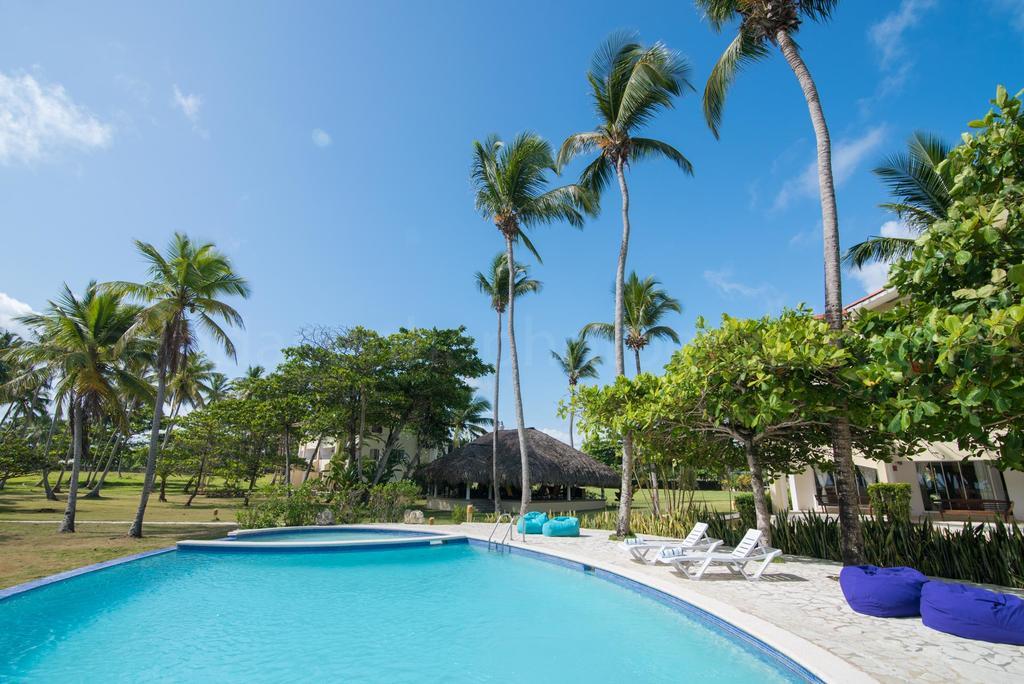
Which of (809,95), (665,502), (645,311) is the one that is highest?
(645,311)

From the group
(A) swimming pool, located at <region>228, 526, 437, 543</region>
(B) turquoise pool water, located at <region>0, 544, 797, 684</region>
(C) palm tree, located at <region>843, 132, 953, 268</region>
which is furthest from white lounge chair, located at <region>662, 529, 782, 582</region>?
(C) palm tree, located at <region>843, 132, 953, 268</region>

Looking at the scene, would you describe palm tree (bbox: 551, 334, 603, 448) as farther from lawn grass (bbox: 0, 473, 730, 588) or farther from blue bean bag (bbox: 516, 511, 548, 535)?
blue bean bag (bbox: 516, 511, 548, 535)

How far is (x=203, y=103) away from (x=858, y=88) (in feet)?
47.0

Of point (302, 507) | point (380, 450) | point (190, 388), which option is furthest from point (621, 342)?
point (190, 388)

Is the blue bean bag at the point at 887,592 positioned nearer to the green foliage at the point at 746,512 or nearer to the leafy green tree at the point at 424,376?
the green foliage at the point at 746,512

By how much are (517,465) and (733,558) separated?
58.0ft

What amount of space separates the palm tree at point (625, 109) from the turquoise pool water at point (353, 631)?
6.25 metres

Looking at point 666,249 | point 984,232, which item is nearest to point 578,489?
point 666,249

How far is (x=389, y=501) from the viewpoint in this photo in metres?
18.4

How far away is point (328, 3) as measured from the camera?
10.1 metres

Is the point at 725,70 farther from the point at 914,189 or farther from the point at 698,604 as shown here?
the point at 698,604

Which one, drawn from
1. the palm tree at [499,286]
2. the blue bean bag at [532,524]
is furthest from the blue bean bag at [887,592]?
the palm tree at [499,286]

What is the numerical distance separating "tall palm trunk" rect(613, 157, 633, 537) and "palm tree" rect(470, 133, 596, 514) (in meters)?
2.73

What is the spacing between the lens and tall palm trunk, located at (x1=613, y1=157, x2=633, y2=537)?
1313 cm
